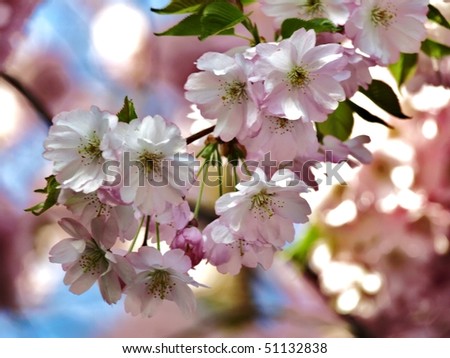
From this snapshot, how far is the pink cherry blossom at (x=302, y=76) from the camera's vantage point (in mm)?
553

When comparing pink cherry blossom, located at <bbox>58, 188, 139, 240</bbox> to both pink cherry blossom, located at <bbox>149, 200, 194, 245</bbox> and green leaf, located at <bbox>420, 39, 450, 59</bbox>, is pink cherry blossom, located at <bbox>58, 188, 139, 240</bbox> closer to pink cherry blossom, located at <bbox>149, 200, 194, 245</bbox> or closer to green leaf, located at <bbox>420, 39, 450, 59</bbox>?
pink cherry blossom, located at <bbox>149, 200, 194, 245</bbox>

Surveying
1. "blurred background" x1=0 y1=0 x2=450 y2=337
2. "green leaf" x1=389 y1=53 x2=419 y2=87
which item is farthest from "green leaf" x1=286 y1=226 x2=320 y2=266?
"green leaf" x1=389 y1=53 x2=419 y2=87

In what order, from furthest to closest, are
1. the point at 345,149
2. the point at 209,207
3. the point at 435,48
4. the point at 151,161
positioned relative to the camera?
the point at 209,207 < the point at 435,48 < the point at 345,149 < the point at 151,161

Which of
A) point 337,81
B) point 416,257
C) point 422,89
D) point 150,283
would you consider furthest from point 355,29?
point 416,257

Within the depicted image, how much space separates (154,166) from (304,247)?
19.2 inches

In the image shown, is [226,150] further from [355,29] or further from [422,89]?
[422,89]

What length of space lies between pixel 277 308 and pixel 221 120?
1.80 feet

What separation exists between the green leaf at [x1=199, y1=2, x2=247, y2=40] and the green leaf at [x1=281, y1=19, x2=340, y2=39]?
4cm

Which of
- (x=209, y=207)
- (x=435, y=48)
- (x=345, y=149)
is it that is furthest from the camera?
(x=209, y=207)

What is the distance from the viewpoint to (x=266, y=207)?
587 mm

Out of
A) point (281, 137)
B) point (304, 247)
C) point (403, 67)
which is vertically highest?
point (281, 137)

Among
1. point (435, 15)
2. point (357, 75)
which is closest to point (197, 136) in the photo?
point (357, 75)

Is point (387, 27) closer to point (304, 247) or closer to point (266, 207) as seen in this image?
point (266, 207)

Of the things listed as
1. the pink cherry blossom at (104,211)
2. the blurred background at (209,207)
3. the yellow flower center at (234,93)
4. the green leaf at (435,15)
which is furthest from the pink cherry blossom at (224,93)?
the blurred background at (209,207)
